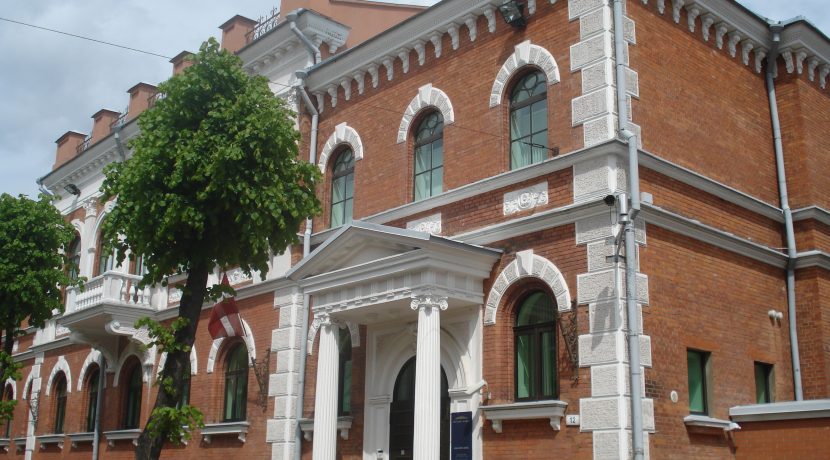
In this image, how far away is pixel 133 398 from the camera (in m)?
23.4

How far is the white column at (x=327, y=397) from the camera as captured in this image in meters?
15.2

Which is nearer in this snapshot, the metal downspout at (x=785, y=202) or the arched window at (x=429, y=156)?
the metal downspout at (x=785, y=202)

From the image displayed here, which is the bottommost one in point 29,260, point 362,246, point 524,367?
point 524,367

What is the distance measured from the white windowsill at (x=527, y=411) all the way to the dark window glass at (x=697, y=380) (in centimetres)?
198

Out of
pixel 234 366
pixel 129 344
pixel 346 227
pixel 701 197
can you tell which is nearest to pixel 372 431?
pixel 346 227

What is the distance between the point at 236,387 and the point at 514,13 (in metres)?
9.82

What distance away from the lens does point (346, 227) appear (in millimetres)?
15188

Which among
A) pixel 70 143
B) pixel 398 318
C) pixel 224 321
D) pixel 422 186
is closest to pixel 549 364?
pixel 398 318

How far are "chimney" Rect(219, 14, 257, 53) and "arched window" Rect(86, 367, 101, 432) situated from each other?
369 inches

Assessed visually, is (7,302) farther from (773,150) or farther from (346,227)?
(773,150)

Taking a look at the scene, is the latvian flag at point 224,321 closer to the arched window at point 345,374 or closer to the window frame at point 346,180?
the arched window at point 345,374

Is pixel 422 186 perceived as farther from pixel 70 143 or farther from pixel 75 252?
pixel 70 143

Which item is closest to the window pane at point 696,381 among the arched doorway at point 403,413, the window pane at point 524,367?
the window pane at point 524,367

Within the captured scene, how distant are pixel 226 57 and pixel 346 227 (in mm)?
3304
